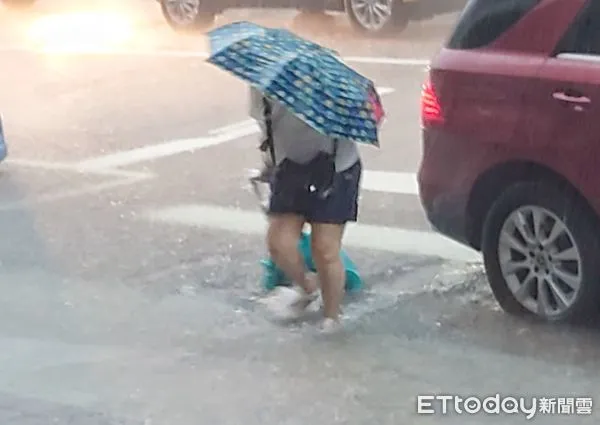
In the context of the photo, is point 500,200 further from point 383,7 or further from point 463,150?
point 383,7

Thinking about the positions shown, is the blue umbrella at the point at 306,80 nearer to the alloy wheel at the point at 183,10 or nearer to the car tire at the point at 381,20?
the car tire at the point at 381,20

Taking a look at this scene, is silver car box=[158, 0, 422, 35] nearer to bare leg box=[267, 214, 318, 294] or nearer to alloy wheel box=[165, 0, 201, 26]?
alloy wheel box=[165, 0, 201, 26]

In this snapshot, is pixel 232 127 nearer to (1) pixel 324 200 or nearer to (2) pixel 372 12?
(2) pixel 372 12

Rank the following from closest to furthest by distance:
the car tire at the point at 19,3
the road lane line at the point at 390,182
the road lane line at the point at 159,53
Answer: the road lane line at the point at 390,182 → the road lane line at the point at 159,53 → the car tire at the point at 19,3

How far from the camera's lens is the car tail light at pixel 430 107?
6.09 metres

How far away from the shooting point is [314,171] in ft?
18.9

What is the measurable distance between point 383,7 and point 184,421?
12050 millimetres

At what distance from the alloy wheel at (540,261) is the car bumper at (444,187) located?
0.80 feet

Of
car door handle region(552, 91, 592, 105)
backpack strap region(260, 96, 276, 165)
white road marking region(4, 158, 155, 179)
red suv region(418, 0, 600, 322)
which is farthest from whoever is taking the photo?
white road marking region(4, 158, 155, 179)

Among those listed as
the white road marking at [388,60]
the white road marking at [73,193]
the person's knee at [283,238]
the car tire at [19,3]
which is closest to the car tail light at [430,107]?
the person's knee at [283,238]

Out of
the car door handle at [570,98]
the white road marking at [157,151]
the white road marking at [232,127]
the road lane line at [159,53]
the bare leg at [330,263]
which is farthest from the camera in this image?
the road lane line at [159,53]

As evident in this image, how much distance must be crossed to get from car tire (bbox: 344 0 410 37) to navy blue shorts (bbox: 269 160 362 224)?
10.9m

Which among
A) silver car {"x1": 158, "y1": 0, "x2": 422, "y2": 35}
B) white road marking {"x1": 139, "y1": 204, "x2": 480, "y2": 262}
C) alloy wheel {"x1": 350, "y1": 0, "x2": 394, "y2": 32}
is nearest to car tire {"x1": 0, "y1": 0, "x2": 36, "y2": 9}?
silver car {"x1": 158, "y1": 0, "x2": 422, "y2": 35}

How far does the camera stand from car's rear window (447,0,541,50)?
229 inches
